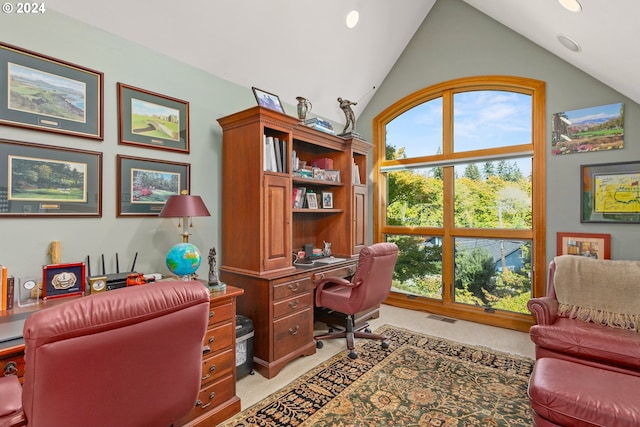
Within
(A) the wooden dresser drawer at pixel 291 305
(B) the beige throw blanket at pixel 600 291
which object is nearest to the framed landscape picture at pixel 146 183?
(A) the wooden dresser drawer at pixel 291 305

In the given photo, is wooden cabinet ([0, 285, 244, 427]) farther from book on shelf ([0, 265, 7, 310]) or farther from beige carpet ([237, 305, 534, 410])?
book on shelf ([0, 265, 7, 310])

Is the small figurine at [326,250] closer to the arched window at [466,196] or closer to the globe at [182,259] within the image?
the arched window at [466,196]

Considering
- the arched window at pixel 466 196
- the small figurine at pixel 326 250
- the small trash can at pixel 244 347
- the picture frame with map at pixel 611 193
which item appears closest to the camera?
the small trash can at pixel 244 347

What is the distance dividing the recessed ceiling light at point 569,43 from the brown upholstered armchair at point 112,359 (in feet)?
11.3

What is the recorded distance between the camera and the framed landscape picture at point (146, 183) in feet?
7.49

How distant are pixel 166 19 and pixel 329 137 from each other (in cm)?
178

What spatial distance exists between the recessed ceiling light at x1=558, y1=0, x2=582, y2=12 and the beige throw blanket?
1.92 m

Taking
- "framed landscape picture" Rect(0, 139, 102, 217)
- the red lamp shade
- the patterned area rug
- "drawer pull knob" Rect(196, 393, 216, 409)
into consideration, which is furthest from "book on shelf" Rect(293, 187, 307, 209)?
"drawer pull knob" Rect(196, 393, 216, 409)

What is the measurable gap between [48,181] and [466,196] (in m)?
4.03

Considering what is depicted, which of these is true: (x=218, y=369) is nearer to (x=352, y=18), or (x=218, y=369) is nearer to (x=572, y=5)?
(x=572, y=5)

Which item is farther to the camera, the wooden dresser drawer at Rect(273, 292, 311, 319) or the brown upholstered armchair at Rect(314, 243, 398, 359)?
the brown upholstered armchair at Rect(314, 243, 398, 359)

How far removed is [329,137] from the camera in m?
3.44

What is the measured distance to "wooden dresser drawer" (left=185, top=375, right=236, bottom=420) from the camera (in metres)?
1.86

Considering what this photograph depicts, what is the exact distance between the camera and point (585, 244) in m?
3.12
